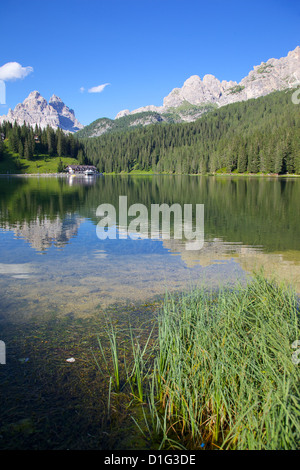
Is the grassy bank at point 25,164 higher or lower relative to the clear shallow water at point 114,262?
higher

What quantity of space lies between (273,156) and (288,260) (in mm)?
139442

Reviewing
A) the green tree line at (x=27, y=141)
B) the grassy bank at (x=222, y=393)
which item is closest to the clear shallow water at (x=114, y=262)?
the grassy bank at (x=222, y=393)

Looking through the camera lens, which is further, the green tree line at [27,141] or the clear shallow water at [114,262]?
the green tree line at [27,141]

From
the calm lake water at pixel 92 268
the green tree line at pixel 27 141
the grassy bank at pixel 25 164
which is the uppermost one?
the green tree line at pixel 27 141

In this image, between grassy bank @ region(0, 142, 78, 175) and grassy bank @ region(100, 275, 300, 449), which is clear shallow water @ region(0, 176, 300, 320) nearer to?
grassy bank @ region(100, 275, 300, 449)

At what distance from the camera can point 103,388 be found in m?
5.74

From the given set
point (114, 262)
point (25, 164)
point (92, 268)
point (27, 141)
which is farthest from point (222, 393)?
point (27, 141)

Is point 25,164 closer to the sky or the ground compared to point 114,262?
closer to the sky

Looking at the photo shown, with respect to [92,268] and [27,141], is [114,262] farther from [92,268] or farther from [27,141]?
[27,141]

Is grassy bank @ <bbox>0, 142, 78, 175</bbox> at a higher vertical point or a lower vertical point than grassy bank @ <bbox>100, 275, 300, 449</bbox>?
higher

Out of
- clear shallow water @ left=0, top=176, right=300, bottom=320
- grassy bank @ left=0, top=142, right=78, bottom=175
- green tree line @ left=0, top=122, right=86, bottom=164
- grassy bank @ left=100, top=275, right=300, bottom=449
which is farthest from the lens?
green tree line @ left=0, top=122, right=86, bottom=164

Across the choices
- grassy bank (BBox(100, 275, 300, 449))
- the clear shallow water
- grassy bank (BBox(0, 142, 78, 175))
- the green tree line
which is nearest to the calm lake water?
the clear shallow water

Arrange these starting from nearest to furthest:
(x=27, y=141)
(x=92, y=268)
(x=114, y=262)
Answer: (x=92, y=268) → (x=114, y=262) → (x=27, y=141)

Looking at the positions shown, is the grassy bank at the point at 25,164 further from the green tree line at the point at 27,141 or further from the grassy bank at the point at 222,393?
the grassy bank at the point at 222,393
